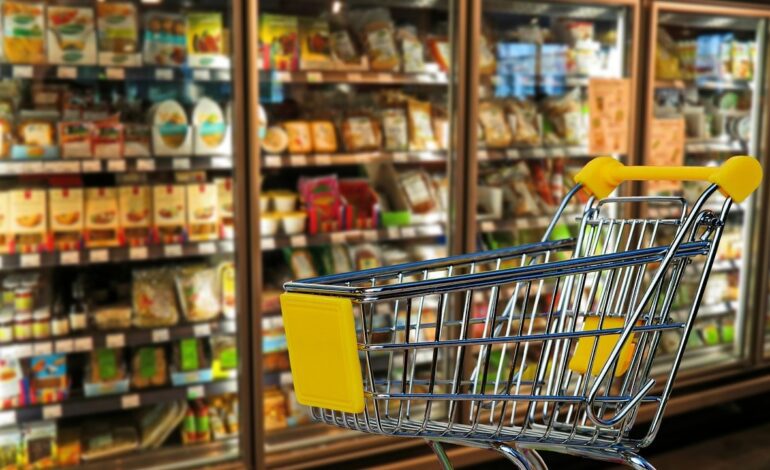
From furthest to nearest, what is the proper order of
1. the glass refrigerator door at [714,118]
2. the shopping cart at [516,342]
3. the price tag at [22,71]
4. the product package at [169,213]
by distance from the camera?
1. the glass refrigerator door at [714,118]
2. the product package at [169,213]
3. the price tag at [22,71]
4. the shopping cart at [516,342]

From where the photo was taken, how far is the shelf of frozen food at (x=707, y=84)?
3887 millimetres

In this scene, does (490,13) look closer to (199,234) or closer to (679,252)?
(199,234)

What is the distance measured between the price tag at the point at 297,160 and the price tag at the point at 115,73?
25.4 inches

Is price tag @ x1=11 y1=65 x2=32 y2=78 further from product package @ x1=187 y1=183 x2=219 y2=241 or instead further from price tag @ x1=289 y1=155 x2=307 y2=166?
price tag @ x1=289 y1=155 x2=307 y2=166

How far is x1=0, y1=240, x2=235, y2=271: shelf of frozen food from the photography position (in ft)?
8.71

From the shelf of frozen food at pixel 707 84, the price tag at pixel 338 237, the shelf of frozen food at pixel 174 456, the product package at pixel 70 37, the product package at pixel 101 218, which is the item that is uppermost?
the product package at pixel 70 37

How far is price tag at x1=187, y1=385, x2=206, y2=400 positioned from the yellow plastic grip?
1872 millimetres

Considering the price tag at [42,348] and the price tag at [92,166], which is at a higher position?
the price tag at [92,166]

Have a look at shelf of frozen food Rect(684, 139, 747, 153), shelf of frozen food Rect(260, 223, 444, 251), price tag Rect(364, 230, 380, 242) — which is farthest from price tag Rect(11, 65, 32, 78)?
shelf of frozen food Rect(684, 139, 747, 153)

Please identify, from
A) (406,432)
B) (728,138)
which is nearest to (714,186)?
(406,432)

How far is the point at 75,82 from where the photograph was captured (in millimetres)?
2809

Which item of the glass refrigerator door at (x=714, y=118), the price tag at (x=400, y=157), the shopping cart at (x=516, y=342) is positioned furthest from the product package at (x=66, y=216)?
the glass refrigerator door at (x=714, y=118)

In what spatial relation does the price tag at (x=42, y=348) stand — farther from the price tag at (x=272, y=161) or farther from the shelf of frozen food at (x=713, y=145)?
the shelf of frozen food at (x=713, y=145)

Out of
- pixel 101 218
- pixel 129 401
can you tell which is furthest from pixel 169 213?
pixel 129 401
